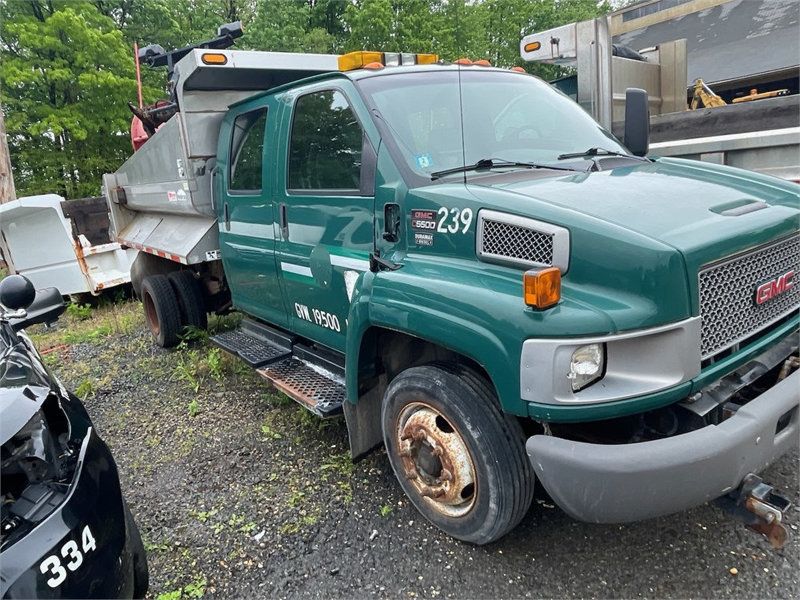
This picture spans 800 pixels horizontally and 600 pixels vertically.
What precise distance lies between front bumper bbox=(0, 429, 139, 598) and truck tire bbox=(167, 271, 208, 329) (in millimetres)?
3756

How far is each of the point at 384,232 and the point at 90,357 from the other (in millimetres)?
4665

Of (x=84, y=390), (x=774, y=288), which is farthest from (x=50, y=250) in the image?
(x=774, y=288)

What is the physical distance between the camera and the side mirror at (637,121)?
11.9 feet

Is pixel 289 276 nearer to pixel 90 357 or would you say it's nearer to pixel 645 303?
pixel 645 303

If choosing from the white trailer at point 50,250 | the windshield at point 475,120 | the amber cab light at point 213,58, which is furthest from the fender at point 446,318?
the white trailer at point 50,250

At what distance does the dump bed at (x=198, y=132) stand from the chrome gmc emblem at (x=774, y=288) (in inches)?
146

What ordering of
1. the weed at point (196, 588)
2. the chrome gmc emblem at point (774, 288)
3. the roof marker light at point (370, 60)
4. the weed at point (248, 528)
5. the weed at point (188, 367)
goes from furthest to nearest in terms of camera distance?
1. the weed at point (188, 367)
2. the roof marker light at point (370, 60)
3. the weed at point (248, 528)
4. the weed at point (196, 588)
5. the chrome gmc emblem at point (774, 288)

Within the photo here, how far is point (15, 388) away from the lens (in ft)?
7.09

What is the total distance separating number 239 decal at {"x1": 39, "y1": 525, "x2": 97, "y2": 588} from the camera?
176 cm

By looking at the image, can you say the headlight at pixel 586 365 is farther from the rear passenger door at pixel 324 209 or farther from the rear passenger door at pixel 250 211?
the rear passenger door at pixel 250 211

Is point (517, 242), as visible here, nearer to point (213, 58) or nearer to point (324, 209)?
point (324, 209)

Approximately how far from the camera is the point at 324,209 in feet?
11.5

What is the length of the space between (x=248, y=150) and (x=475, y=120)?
6.09 feet

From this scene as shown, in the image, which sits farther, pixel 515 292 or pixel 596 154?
pixel 596 154
